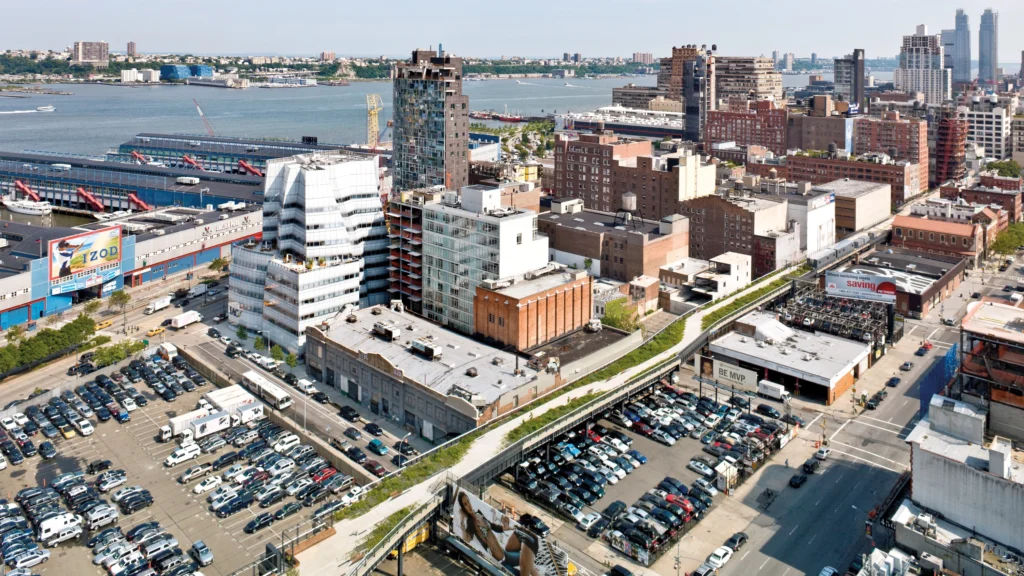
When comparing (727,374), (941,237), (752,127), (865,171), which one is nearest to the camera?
(727,374)

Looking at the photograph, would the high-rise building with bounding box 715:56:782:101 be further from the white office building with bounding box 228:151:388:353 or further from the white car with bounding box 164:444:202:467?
the white car with bounding box 164:444:202:467

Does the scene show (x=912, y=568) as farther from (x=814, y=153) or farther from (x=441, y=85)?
(x=814, y=153)

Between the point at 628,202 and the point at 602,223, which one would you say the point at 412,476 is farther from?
the point at 628,202

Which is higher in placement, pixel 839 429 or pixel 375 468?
pixel 839 429

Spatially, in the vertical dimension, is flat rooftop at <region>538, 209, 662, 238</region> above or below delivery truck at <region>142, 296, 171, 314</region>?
above

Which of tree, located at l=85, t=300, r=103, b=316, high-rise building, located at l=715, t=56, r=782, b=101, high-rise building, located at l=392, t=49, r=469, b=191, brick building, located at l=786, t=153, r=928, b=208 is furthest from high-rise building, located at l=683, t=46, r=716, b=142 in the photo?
tree, located at l=85, t=300, r=103, b=316

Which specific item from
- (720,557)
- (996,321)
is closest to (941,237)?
(996,321)

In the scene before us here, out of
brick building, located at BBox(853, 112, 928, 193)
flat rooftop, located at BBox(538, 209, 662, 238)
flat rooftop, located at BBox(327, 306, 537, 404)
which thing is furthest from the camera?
brick building, located at BBox(853, 112, 928, 193)
